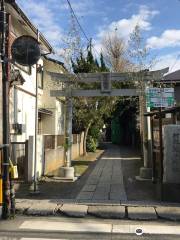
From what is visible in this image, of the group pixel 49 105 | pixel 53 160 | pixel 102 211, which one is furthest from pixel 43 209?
pixel 49 105

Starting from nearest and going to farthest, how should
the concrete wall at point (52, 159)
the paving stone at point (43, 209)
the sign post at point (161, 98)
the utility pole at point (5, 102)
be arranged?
1. the utility pole at point (5, 102)
2. the paving stone at point (43, 209)
3. the sign post at point (161, 98)
4. the concrete wall at point (52, 159)

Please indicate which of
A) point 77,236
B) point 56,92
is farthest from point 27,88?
point 77,236

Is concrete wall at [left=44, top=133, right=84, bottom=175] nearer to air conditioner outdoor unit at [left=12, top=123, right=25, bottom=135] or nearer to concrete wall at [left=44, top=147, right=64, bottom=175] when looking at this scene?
concrete wall at [left=44, top=147, right=64, bottom=175]

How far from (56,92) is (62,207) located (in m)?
6.93

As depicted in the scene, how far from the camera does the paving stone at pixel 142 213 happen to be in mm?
8773

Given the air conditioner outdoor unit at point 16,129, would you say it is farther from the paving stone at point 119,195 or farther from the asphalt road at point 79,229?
the asphalt road at point 79,229

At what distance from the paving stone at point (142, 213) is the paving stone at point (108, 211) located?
0.61 ft

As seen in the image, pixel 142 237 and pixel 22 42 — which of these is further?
pixel 22 42

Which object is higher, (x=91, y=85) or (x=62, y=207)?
(x=91, y=85)

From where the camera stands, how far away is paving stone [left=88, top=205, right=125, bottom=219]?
8.94 m

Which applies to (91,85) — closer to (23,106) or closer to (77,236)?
(23,106)

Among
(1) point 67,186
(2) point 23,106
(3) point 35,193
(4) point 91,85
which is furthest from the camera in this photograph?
(4) point 91,85

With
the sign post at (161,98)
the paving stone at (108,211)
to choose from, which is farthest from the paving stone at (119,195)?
the sign post at (161,98)

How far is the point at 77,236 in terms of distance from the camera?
7.46 meters
